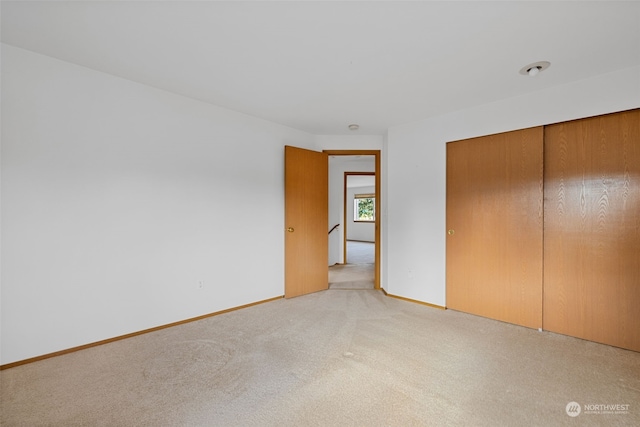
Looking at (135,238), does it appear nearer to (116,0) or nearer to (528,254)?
(116,0)

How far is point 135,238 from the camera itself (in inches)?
104

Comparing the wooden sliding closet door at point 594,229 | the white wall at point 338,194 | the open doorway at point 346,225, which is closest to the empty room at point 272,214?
the wooden sliding closet door at point 594,229

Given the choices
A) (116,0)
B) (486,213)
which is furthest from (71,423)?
(486,213)

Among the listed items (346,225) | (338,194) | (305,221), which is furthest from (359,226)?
(305,221)

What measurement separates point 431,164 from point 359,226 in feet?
27.0

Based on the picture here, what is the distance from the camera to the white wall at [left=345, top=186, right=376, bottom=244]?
37.1 feet

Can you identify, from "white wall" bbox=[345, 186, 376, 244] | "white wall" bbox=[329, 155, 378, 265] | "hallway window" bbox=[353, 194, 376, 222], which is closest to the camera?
"white wall" bbox=[329, 155, 378, 265]

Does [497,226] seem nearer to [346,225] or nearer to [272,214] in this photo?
[272,214]

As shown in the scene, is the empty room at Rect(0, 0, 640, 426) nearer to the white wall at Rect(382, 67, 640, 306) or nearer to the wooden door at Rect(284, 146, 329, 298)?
the white wall at Rect(382, 67, 640, 306)

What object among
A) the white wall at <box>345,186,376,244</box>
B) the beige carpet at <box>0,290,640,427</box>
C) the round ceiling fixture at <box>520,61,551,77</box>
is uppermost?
the round ceiling fixture at <box>520,61,551,77</box>

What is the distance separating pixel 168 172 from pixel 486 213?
335cm

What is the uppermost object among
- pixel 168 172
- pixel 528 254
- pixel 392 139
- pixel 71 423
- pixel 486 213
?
pixel 392 139

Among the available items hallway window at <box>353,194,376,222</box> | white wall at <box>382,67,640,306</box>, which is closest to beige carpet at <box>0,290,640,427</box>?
white wall at <box>382,67,640,306</box>

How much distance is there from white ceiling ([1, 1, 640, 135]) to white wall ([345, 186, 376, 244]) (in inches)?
334
